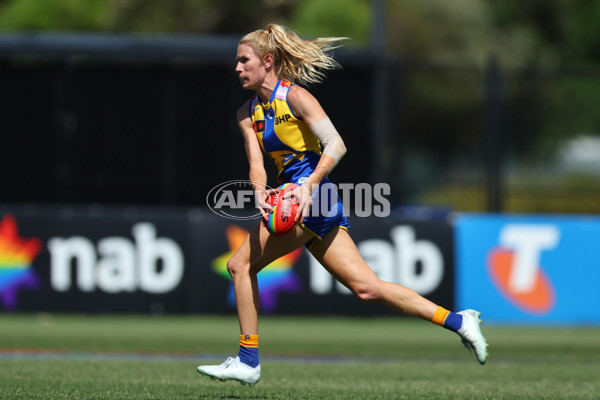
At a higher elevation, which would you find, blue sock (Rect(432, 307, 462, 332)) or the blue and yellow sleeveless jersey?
the blue and yellow sleeveless jersey

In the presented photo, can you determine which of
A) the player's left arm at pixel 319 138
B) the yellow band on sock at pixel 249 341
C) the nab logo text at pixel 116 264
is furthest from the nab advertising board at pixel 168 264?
the player's left arm at pixel 319 138

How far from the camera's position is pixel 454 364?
10516 millimetres

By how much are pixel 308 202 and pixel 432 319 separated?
116 cm

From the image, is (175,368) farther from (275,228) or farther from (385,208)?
(385,208)

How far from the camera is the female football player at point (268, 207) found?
285 inches

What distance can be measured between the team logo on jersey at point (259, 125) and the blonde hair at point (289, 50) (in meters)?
0.33

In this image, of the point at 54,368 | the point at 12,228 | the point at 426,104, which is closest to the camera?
the point at 54,368

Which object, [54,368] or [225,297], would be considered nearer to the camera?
[54,368]

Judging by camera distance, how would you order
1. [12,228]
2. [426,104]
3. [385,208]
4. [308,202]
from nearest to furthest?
[308,202] → [12,228] → [385,208] → [426,104]

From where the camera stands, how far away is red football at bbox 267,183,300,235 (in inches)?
278

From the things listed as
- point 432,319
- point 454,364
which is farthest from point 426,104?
point 432,319

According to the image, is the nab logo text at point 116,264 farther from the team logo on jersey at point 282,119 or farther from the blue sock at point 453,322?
the blue sock at point 453,322

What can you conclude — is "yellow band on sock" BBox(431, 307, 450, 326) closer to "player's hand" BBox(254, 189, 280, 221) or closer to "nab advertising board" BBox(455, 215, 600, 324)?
"player's hand" BBox(254, 189, 280, 221)

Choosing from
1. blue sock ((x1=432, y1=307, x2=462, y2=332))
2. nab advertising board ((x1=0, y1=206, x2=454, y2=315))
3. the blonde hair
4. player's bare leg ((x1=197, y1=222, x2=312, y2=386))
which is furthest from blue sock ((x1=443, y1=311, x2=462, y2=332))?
nab advertising board ((x1=0, y1=206, x2=454, y2=315))
